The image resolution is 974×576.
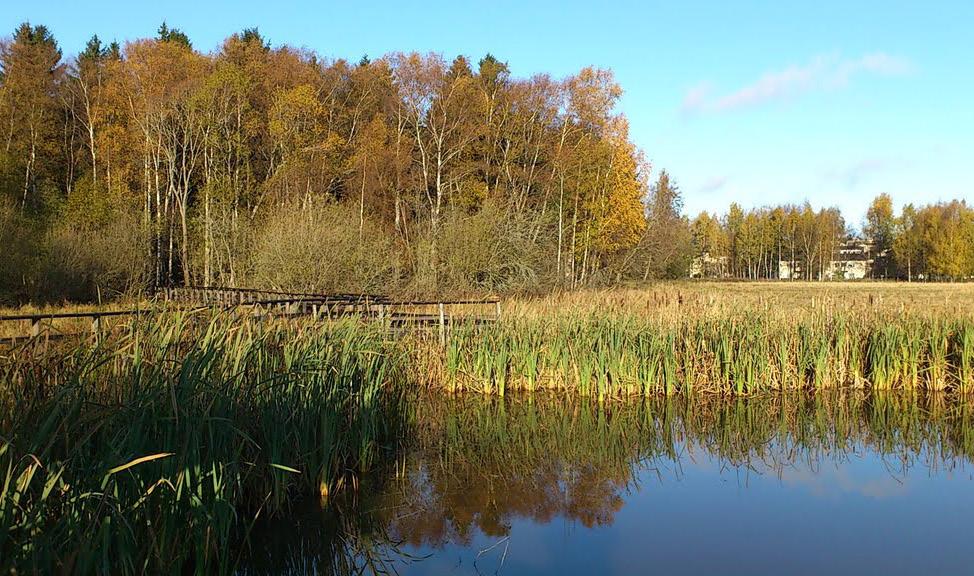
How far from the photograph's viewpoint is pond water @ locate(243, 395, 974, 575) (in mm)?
5402

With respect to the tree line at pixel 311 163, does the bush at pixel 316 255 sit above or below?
below

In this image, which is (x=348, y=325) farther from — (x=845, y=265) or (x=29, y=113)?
(x=845, y=265)

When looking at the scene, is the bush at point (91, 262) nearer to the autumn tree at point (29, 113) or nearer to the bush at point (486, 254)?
the autumn tree at point (29, 113)

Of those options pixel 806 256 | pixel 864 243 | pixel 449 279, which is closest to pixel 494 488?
pixel 449 279

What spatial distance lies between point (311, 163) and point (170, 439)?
27.2 meters

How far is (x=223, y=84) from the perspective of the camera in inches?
1149

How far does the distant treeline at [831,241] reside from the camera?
66.0 meters

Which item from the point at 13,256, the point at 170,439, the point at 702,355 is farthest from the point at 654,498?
the point at 13,256

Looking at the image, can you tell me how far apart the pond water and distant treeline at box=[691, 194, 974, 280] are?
2286 inches

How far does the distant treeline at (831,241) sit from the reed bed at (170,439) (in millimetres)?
61710

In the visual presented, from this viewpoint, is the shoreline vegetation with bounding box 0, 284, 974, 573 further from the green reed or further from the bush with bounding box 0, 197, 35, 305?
the bush with bounding box 0, 197, 35, 305

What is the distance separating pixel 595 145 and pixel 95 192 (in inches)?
826

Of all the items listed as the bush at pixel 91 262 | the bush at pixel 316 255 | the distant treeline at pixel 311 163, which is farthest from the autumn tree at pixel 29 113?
the bush at pixel 316 255

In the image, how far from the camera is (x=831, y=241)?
77.0 m
